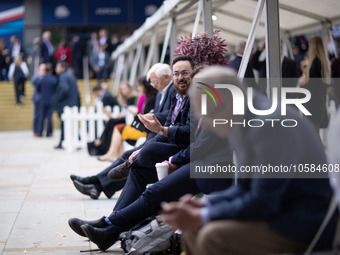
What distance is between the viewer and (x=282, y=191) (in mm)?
2941

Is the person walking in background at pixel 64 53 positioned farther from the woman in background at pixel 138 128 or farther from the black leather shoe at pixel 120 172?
the black leather shoe at pixel 120 172

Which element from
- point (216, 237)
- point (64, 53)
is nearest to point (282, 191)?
point (216, 237)

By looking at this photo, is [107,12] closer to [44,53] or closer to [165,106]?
[44,53]

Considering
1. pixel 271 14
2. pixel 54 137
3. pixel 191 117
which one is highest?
pixel 271 14

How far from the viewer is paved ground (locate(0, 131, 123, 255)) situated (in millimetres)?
5648

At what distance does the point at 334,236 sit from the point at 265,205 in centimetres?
42

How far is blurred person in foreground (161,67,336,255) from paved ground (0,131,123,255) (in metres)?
2.47

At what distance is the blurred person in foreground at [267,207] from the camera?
294 cm

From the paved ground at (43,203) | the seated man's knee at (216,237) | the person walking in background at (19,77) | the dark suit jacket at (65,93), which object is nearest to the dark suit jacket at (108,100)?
the paved ground at (43,203)

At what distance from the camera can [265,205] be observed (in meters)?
2.91

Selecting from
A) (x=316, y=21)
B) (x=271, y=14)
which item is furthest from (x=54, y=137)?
(x=271, y=14)

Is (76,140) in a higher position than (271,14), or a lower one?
lower

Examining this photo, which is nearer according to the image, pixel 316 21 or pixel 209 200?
pixel 209 200

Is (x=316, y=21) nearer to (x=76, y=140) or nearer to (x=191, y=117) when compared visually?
(x=191, y=117)
